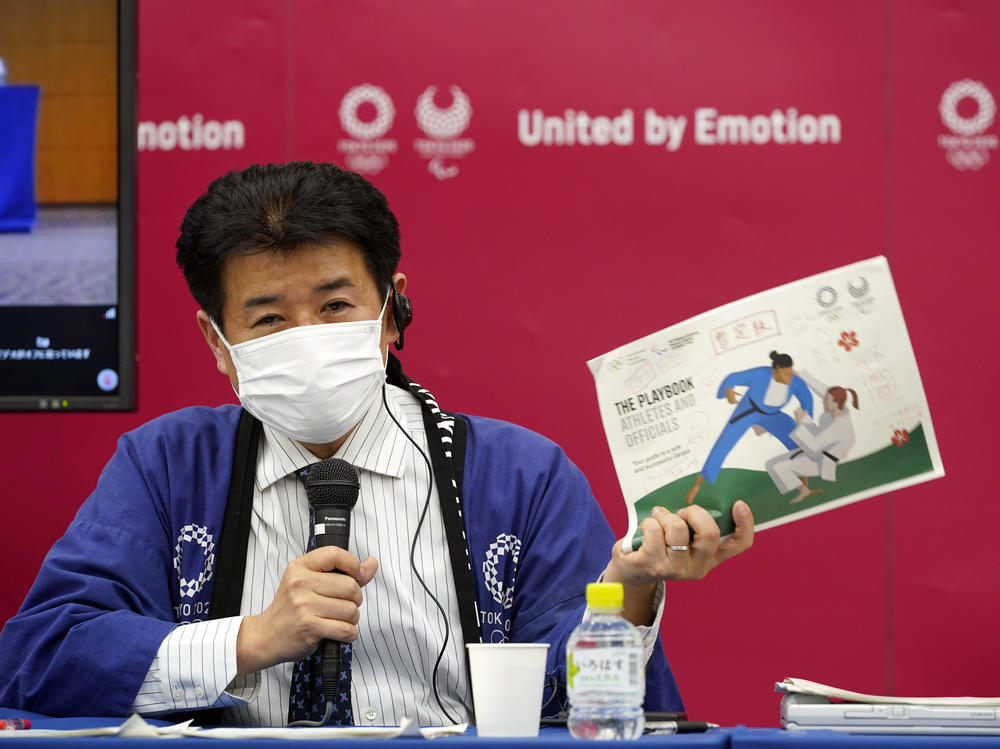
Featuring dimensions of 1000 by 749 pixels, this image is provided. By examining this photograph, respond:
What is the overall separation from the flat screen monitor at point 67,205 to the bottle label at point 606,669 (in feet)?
6.76

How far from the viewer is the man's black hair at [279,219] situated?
1.59 m

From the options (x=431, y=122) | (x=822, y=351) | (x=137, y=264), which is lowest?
(x=822, y=351)

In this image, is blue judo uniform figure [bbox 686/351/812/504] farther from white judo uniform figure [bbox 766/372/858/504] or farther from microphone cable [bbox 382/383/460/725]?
microphone cable [bbox 382/383/460/725]

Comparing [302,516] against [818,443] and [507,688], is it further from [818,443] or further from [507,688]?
[818,443]

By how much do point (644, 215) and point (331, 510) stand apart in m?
1.65

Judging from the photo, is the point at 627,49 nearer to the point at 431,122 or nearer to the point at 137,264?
the point at 431,122

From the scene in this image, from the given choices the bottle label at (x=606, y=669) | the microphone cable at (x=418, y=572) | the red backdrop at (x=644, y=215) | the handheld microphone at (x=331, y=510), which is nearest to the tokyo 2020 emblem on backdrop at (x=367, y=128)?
the red backdrop at (x=644, y=215)

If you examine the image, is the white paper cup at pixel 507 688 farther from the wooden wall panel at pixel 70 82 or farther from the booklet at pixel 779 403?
the wooden wall panel at pixel 70 82

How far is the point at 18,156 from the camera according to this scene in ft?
9.55

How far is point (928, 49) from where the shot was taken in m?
2.74

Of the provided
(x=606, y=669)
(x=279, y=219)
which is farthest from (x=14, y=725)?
(x=279, y=219)

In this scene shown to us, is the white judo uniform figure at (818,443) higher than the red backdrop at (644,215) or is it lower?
lower

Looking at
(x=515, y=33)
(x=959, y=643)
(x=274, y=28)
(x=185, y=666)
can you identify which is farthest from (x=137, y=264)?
(x=959, y=643)

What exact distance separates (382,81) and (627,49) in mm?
594
